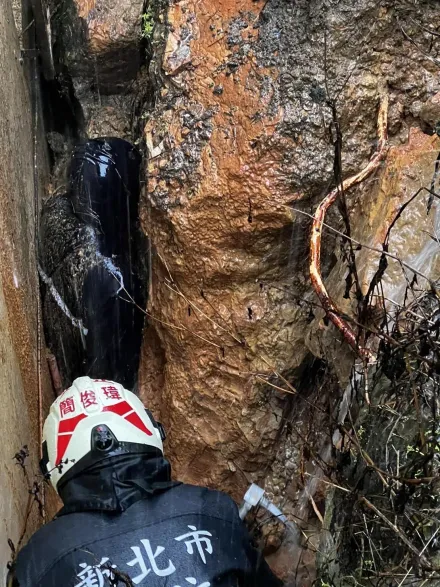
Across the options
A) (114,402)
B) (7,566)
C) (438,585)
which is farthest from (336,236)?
(7,566)

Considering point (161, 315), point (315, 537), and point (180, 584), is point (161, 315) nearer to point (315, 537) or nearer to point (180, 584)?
point (315, 537)

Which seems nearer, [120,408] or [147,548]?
[147,548]

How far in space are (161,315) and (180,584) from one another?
1.93 m

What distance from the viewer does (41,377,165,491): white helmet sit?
9.23ft

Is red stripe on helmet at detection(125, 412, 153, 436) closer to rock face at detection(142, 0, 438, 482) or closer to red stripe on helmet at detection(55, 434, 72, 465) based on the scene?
red stripe on helmet at detection(55, 434, 72, 465)

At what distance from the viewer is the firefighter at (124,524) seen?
8.22 feet

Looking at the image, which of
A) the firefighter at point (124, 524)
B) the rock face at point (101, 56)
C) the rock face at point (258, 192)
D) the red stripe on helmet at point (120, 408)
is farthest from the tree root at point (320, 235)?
the rock face at point (101, 56)

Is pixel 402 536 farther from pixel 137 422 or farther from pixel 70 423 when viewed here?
pixel 70 423

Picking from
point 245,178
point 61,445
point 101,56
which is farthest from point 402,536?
point 101,56

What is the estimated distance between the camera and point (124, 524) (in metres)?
2.62

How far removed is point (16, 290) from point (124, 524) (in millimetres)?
1495

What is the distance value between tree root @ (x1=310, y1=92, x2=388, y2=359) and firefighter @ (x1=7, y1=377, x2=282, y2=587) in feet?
2.82

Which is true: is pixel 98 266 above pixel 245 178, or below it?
below

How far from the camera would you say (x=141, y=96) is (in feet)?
15.2
